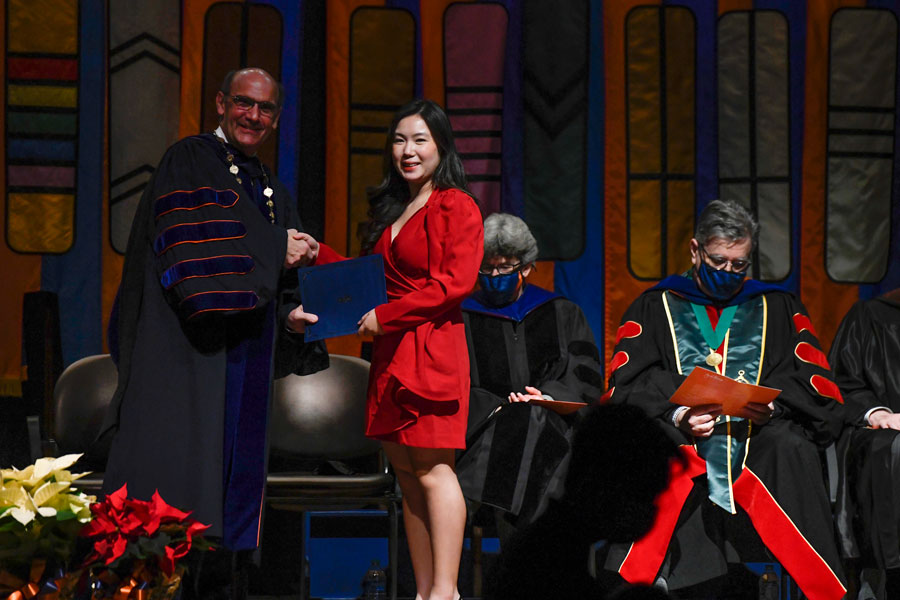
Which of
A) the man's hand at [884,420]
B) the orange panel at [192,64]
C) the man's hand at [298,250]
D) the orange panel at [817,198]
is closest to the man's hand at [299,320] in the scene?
the man's hand at [298,250]

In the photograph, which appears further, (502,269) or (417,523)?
(502,269)

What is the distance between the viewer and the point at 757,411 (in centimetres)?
399

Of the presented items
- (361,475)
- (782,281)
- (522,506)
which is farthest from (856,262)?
(361,475)

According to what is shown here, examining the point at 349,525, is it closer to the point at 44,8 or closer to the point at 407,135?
the point at 407,135

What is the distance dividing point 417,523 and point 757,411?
137cm

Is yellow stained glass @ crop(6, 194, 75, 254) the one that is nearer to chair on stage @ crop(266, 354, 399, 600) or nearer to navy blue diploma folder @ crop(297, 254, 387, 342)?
chair on stage @ crop(266, 354, 399, 600)

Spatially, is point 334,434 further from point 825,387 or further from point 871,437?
point 871,437

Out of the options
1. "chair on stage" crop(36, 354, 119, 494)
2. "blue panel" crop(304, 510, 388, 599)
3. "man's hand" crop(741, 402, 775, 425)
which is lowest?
"blue panel" crop(304, 510, 388, 599)

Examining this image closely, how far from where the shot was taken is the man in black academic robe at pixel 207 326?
3164 mm

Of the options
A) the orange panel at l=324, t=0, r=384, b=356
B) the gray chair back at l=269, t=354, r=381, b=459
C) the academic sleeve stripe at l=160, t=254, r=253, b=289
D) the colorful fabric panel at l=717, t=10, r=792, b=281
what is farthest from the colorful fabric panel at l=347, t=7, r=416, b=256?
the academic sleeve stripe at l=160, t=254, r=253, b=289

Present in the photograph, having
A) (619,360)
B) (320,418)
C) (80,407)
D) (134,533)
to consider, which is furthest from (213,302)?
(619,360)

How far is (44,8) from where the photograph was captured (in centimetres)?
497

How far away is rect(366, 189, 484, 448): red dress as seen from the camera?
11.0 feet

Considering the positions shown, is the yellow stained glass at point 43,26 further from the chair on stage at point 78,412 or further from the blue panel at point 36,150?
A: the chair on stage at point 78,412
